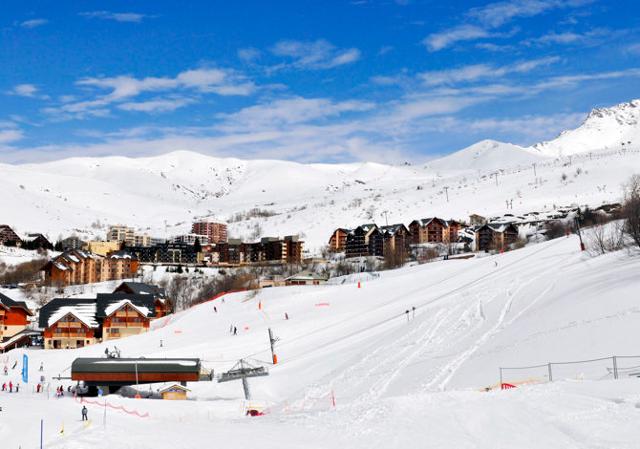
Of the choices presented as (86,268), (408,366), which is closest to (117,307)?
(408,366)

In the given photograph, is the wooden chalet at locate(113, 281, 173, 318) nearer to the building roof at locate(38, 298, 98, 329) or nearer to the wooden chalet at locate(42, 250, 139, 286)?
the building roof at locate(38, 298, 98, 329)

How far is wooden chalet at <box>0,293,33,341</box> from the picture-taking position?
73938mm

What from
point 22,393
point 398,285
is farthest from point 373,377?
point 398,285

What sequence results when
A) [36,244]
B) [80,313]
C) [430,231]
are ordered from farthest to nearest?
[36,244] < [430,231] < [80,313]

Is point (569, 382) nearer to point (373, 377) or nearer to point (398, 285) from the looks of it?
point (373, 377)

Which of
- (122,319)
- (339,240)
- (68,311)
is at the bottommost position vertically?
(122,319)

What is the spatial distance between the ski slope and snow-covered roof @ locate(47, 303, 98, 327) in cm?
625

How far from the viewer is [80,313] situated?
7044 centimetres

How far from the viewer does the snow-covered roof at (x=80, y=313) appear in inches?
2670

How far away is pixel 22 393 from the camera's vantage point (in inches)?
1558

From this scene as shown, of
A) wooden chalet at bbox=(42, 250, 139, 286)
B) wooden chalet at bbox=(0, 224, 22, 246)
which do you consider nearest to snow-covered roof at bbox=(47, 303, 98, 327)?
wooden chalet at bbox=(42, 250, 139, 286)

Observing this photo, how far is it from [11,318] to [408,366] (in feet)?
186

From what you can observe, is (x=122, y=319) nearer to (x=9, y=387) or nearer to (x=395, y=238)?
(x=9, y=387)

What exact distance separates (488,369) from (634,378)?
7678mm
